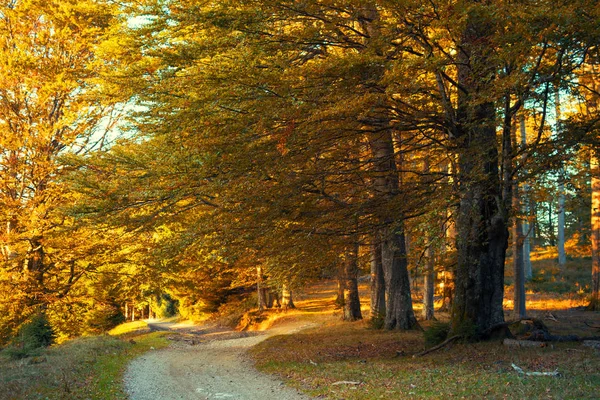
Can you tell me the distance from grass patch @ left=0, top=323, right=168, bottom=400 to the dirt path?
419 millimetres

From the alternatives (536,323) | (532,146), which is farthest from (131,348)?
(532,146)

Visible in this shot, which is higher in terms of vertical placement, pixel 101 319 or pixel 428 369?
pixel 428 369

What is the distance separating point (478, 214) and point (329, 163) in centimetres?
329

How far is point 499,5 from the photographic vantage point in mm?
8234

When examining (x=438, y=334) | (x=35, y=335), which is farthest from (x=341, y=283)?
(x=438, y=334)

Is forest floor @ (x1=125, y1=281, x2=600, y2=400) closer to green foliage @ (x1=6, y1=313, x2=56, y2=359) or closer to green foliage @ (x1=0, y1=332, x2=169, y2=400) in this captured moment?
green foliage @ (x1=0, y1=332, x2=169, y2=400)

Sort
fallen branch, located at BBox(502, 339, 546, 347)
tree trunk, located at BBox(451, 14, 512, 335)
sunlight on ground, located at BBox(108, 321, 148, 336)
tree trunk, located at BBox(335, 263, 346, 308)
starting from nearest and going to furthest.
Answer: tree trunk, located at BBox(451, 14, 512, 335), fallen branch, located at BBox(502, 339, 546, 347), tree trunk, located at BBox(335, 263, 346, 308), sunlight on ground, located at BBox(108, 321, 148, 336)

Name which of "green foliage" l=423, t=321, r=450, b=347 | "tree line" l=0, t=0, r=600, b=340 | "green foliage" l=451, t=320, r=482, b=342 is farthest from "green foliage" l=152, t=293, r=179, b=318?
"green foliage" l=451, t=320, r=482, b=342

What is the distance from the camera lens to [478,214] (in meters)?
10.5

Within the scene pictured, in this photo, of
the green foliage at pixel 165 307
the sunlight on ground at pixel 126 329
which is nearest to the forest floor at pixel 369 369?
the sunlight on ground at pixel 126 329

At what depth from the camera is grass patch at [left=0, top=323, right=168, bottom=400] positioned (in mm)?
9055

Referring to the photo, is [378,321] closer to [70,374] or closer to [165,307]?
[70,374]

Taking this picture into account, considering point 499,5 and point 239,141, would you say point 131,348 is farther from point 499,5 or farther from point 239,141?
point 499,5

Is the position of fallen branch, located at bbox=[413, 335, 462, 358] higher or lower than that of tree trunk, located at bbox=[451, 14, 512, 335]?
lower
